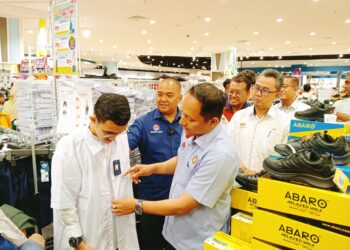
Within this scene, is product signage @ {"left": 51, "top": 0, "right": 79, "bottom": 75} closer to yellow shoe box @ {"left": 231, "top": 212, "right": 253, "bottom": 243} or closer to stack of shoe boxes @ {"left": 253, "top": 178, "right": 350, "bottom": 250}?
yellow shoe box @ {"left": 231, "top": 212, "right": 253, "bottom": 243}

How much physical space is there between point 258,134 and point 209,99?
4.07 ft

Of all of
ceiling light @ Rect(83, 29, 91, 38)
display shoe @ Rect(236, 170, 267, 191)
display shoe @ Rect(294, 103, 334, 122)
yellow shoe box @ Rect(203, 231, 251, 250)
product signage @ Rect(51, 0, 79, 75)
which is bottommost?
yellow shoe box @ Rect(203, 231, 251, 250)

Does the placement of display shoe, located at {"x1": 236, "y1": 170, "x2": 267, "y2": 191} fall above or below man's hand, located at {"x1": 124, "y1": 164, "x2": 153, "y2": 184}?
above

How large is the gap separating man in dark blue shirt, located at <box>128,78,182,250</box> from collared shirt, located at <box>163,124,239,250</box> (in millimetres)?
831

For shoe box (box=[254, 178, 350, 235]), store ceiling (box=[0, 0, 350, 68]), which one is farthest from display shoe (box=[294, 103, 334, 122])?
store ceiling (box=[0, 0, 350, 68])

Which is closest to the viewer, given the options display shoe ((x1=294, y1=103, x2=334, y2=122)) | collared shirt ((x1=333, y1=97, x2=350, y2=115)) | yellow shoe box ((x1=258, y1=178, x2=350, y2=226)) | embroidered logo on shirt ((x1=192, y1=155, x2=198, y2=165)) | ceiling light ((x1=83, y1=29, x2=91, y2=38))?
yellow shoe box ((x1=258, y1=178, x2=350, y2=226))

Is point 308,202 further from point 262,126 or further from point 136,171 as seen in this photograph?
point 262,126

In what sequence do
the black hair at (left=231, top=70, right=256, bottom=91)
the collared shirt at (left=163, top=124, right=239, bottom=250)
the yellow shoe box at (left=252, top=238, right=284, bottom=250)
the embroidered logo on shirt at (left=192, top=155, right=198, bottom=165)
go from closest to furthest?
1. the yellow shoe box at (left=252, top=238, right=284, bottom=250)
2. the collared shirt at (left=163, top=124, right=239, bottom=250)
3. the embroidered logo on shirt at (left=192, top=155, right=198, bottom=165)
4. the black hair at (left=231, top=70, right=256, bottom=91)

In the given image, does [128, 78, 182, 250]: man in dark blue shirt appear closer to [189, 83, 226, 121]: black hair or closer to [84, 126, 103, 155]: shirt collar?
[84, 126, 103, 155]: shirt collar

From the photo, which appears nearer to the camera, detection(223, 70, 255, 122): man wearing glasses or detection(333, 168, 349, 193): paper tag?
detection(333, 168, 349, 193): paper tag

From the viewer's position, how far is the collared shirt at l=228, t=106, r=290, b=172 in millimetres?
2480

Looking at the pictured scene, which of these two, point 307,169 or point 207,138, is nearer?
point 307,169

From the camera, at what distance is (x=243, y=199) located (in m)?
1.52

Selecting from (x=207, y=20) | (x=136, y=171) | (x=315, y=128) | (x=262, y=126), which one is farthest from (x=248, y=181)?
→ (x=207, y=20)
